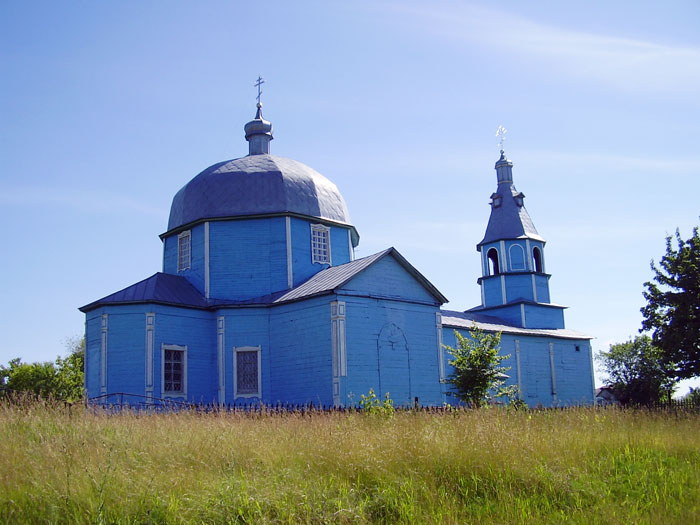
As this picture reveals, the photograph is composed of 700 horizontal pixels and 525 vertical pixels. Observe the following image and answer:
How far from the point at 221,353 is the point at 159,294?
98.9 inches

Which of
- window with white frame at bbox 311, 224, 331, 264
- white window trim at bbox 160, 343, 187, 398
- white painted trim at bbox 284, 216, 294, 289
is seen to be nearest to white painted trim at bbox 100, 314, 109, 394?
white window trim at bbox 160, 343, 187, 398

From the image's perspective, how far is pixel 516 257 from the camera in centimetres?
3234

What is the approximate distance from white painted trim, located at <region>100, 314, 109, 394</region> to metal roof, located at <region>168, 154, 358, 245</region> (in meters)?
4.43

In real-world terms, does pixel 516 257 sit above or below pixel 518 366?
above

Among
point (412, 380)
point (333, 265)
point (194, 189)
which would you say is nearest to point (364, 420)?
point (412, 380)

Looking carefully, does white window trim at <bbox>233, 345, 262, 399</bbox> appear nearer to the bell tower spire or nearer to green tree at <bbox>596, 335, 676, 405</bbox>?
the bell tower spire

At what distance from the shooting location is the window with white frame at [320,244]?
22438mm

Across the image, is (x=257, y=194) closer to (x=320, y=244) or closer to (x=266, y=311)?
(x=320, y=244)

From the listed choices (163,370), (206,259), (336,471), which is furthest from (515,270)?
(336,471)

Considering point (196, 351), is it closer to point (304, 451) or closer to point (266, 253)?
point (266, 253)

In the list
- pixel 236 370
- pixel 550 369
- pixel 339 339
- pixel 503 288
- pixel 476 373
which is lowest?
pixel 550 369

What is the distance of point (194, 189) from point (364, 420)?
577 inches

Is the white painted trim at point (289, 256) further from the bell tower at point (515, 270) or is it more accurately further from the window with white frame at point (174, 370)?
the bell tower at point (515, 270)

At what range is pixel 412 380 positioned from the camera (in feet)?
65.0
